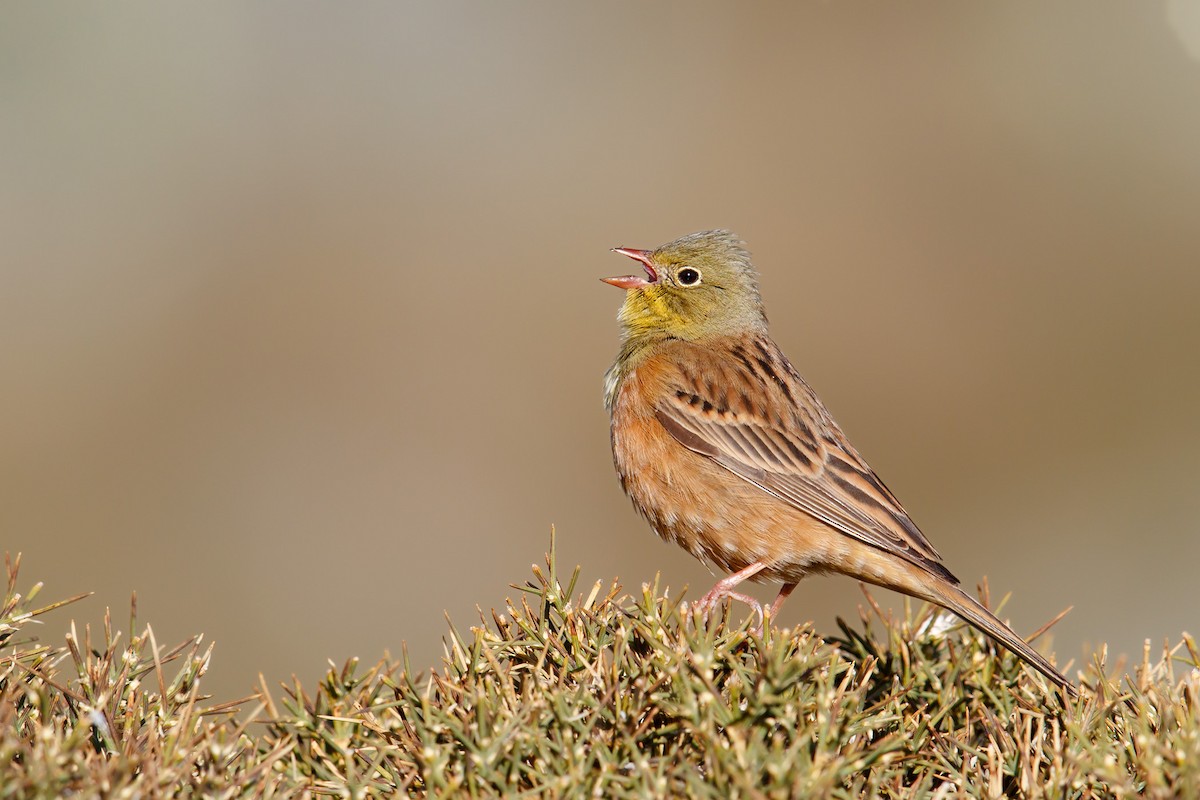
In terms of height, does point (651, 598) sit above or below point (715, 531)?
above

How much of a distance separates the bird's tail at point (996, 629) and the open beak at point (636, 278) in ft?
8.24

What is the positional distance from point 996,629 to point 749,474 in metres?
1.74

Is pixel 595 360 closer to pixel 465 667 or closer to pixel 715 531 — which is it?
pixel 715 531

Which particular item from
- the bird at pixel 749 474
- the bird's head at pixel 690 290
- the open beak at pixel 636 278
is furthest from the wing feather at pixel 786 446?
the open beak at pixel 636 278

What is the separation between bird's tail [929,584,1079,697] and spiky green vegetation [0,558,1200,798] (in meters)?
0.19

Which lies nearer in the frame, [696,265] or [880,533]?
[880,533]

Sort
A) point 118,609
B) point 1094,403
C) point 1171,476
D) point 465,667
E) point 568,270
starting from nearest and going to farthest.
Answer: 1. point 465,667
2. point 118,609
3. point 1171,476
4. point 1094,403
5. point 568,270

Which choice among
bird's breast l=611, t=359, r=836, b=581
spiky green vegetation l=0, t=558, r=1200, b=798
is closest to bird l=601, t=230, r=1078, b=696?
bird's breast l=611, t=359, r=836, b=581

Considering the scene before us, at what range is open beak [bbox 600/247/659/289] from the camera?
6016 mm

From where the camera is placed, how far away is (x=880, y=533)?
15.4 ft

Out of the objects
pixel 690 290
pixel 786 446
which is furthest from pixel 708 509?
pixel 690 290

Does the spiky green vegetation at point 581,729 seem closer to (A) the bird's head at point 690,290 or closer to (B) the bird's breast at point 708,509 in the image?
(B) the bird's breast at point 708,509

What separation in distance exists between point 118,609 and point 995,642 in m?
6.01

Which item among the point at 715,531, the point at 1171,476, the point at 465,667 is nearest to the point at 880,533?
the point at 715,531
